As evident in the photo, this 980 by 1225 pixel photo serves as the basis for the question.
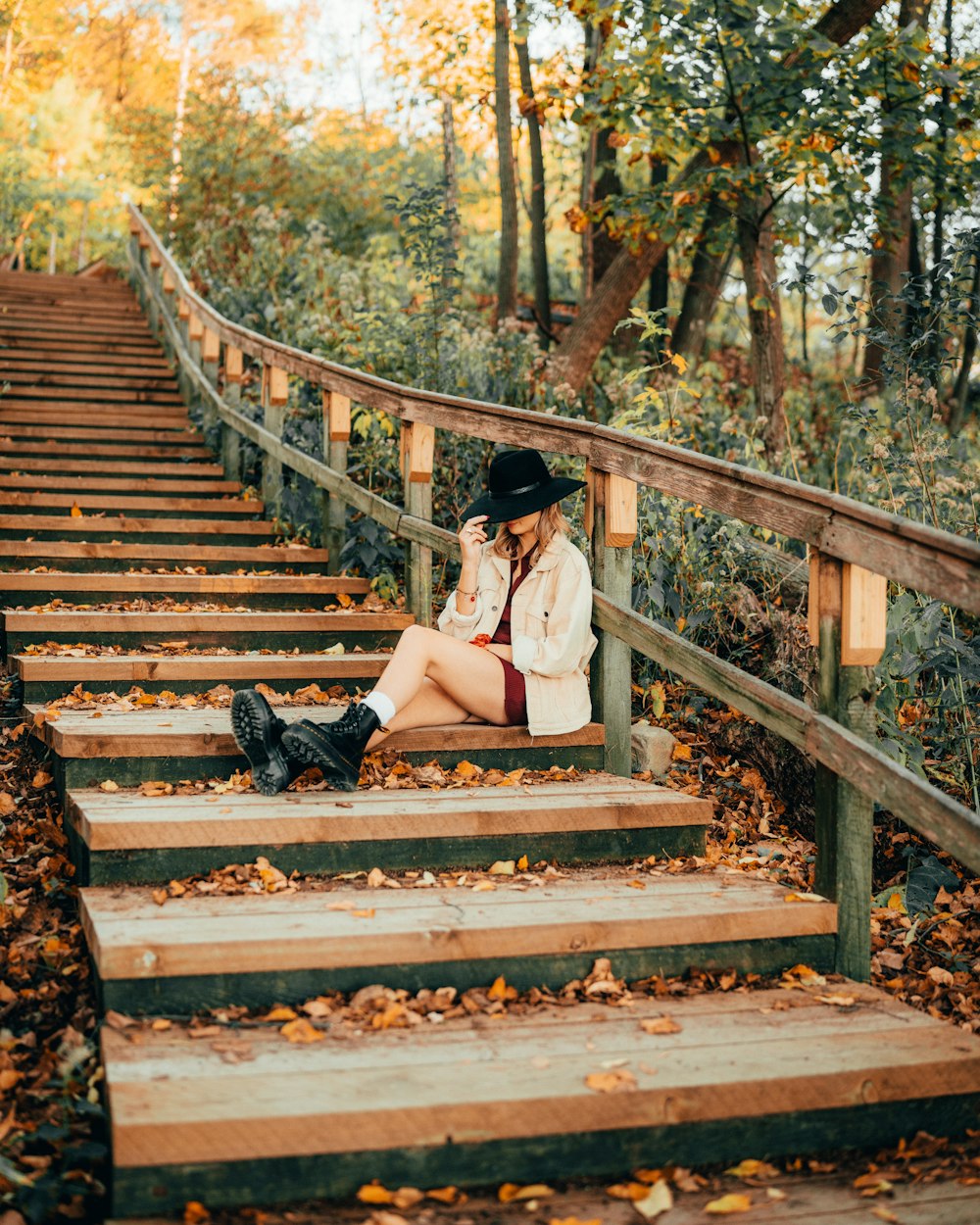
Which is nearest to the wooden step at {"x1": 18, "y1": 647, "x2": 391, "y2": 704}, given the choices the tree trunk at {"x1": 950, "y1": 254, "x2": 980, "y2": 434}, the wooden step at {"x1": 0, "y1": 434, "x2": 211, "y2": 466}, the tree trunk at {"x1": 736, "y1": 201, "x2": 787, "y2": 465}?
the wooden step at {"x1": 0, "y1": 434, "x2": 211, "y2": 466}

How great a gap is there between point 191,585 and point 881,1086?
14.1 ft

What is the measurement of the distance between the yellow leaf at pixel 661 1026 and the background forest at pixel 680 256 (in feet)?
5.30

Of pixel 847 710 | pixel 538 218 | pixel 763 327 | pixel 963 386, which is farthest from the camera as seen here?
pixel 538 218

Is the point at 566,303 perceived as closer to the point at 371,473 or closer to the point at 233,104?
the point at 233,104

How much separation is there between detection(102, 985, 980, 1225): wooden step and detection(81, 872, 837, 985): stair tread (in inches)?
7.0

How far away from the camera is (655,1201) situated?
97.6 inches

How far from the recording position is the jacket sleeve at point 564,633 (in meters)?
4.25

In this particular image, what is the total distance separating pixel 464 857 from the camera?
3695mm

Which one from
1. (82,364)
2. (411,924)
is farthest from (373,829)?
(82,364)

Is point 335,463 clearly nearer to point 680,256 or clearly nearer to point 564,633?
point 564,633

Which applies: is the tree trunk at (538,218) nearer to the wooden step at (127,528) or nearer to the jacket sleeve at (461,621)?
the wooden step at (127,528)

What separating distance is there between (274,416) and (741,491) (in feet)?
15.3

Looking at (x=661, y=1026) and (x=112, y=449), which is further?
(x=112, y=449)

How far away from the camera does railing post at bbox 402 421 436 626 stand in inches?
225
